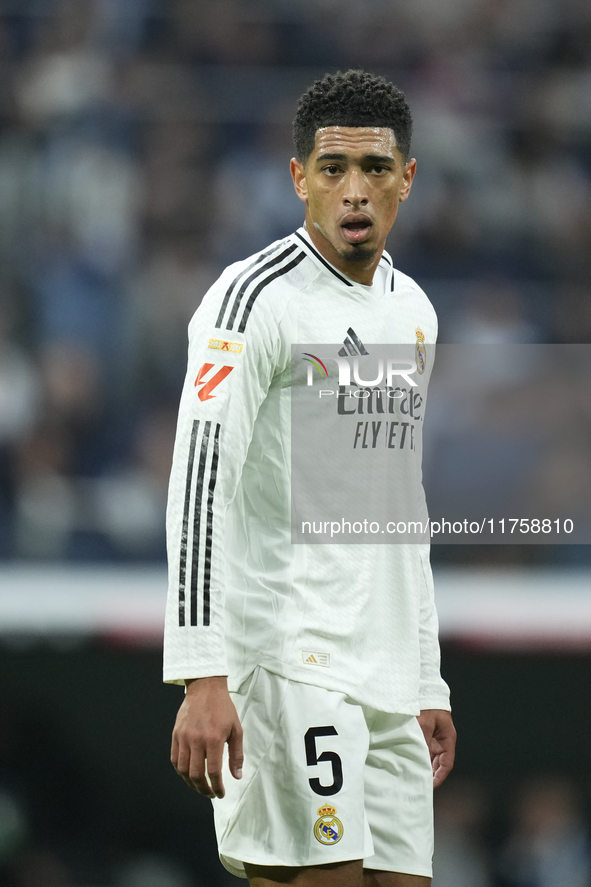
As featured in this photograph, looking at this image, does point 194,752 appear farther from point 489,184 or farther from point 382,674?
point 489,184

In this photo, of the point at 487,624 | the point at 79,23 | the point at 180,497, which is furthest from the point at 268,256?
the point at 79,23

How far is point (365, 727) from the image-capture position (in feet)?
6.98

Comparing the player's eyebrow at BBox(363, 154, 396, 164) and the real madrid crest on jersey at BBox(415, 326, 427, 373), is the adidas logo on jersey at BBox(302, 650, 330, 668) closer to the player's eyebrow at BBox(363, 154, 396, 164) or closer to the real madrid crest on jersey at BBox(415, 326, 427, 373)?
the real madrid crest on jersey at BBox(415, 326, 427, 373)

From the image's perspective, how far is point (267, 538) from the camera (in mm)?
2176

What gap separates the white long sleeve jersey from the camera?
1985 millimetres

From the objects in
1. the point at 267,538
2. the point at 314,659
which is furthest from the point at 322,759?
the point at 267,538

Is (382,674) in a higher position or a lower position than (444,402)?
lower

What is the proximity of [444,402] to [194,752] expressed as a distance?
3184mm

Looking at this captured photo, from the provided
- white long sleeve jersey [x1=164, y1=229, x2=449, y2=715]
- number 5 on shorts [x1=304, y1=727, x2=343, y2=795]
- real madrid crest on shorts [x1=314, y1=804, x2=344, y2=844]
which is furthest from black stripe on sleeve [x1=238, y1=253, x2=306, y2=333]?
real madrid crest on shorts [x1=314, y1=804, x2=344, y2=844]

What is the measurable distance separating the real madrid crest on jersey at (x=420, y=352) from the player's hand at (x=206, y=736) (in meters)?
0.79

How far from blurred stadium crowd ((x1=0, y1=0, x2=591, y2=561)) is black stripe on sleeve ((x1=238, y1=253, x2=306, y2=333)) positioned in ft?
7.69

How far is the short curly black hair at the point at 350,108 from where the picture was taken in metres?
2.27

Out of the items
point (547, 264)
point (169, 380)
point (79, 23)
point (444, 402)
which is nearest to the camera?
point (444, 402)

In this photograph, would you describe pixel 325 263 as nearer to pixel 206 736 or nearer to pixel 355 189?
pixel 355 189
